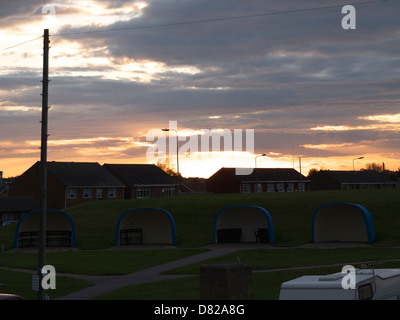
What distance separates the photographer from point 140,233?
48.1m

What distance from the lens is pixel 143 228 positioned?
159 ft

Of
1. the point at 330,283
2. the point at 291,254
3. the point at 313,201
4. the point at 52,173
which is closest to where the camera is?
the point at 330,283

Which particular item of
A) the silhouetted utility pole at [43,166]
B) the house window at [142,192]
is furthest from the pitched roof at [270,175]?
the silhouetted utility pole at [43,166]

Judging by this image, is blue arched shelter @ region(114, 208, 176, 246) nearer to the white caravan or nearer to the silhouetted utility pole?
the silhouetted utility pole

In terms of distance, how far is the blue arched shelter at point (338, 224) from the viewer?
137 feet

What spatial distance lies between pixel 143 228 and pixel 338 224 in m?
16.7

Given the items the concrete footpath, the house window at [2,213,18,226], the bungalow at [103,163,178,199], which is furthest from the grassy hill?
the bungalow at [103,163,178,199]

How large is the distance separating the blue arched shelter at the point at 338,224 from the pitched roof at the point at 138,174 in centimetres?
6175

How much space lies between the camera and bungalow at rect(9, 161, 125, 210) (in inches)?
3479

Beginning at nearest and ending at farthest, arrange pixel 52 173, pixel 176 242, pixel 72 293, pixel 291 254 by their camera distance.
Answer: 1. pixel 72 293
2. pixel 291 254
3. pixel 176 242
4. pixel 52 173
